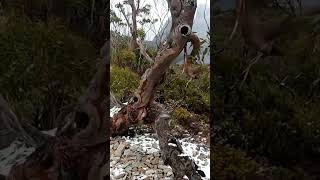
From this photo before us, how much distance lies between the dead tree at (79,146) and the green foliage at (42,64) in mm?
33

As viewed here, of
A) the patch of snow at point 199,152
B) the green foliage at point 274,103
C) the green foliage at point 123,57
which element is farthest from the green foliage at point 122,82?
the green foliage at point 274,103

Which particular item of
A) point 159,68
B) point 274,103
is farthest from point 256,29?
point 159,68

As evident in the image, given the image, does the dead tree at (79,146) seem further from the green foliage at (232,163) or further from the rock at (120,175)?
the rock at (120,175)

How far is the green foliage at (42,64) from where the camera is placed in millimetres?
910

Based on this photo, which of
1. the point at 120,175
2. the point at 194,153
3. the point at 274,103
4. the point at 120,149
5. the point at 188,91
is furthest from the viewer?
the point at 188,91

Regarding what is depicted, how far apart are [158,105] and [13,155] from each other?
5.09ft

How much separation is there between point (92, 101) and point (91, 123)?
0.06 metres

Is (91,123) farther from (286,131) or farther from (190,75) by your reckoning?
(190,75)

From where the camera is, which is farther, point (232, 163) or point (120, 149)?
point (120, 149)

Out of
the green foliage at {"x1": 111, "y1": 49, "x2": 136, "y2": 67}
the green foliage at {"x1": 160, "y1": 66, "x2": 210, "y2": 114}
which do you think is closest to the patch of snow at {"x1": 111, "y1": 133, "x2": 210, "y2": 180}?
the green foliage at {"x1": 160, "y1": 66, "x2": 210, "y2": 114}

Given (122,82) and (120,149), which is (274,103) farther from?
(122,82)

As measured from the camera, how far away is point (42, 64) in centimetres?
92

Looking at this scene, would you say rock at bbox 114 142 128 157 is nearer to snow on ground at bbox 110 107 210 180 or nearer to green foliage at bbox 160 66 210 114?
snow on ground at bbox 110 107 210 180

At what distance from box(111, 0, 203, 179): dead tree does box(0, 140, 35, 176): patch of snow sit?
0.95m
